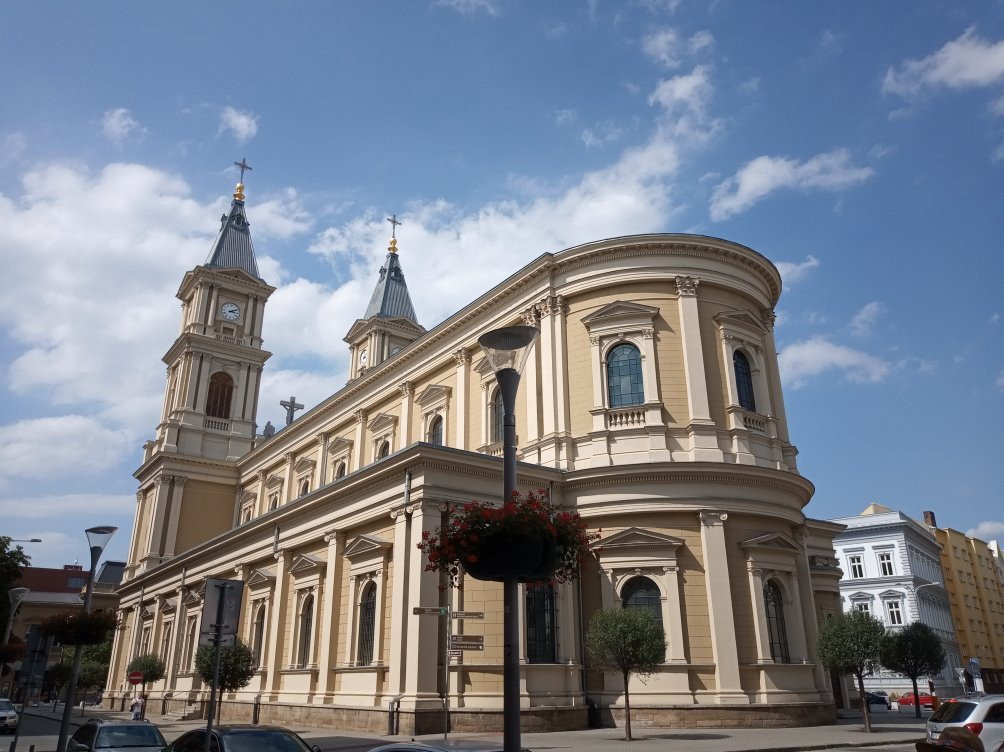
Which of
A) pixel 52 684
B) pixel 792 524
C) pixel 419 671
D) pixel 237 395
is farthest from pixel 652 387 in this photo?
pixel 52 684

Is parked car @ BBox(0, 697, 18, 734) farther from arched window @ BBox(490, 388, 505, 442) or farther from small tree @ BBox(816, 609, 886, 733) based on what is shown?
small tree @ BBox(816, 609, 886, 733)

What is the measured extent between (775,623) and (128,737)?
672 inches

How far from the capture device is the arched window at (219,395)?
49.3 m

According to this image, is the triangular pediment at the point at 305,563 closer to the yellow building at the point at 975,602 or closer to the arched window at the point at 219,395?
the arched window at the point at 219,395

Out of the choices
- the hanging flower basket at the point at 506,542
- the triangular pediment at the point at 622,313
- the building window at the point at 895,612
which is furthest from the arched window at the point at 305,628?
the building window at the point at 895,612

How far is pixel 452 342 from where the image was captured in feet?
100

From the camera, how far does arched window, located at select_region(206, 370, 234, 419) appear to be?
49312mm

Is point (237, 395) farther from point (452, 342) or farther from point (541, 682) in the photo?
point (541, 682)

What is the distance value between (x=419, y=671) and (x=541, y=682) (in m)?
3.60

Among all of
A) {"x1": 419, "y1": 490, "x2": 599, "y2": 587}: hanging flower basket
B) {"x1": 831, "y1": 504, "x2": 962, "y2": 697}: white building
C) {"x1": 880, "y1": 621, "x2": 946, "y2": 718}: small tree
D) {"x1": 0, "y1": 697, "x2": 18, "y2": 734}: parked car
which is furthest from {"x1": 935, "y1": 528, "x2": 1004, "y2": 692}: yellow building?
{"x1": 419, "y1": 490, "x2": 599, "y2": 587}: hanging flower basket

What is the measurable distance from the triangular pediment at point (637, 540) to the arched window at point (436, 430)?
10.0 metres

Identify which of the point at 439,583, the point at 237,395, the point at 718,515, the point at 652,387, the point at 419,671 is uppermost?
the point at 237,395

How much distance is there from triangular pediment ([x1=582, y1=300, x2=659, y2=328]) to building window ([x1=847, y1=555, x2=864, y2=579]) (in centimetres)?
4210

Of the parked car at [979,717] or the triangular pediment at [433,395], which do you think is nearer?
the parked car at [979,717]
